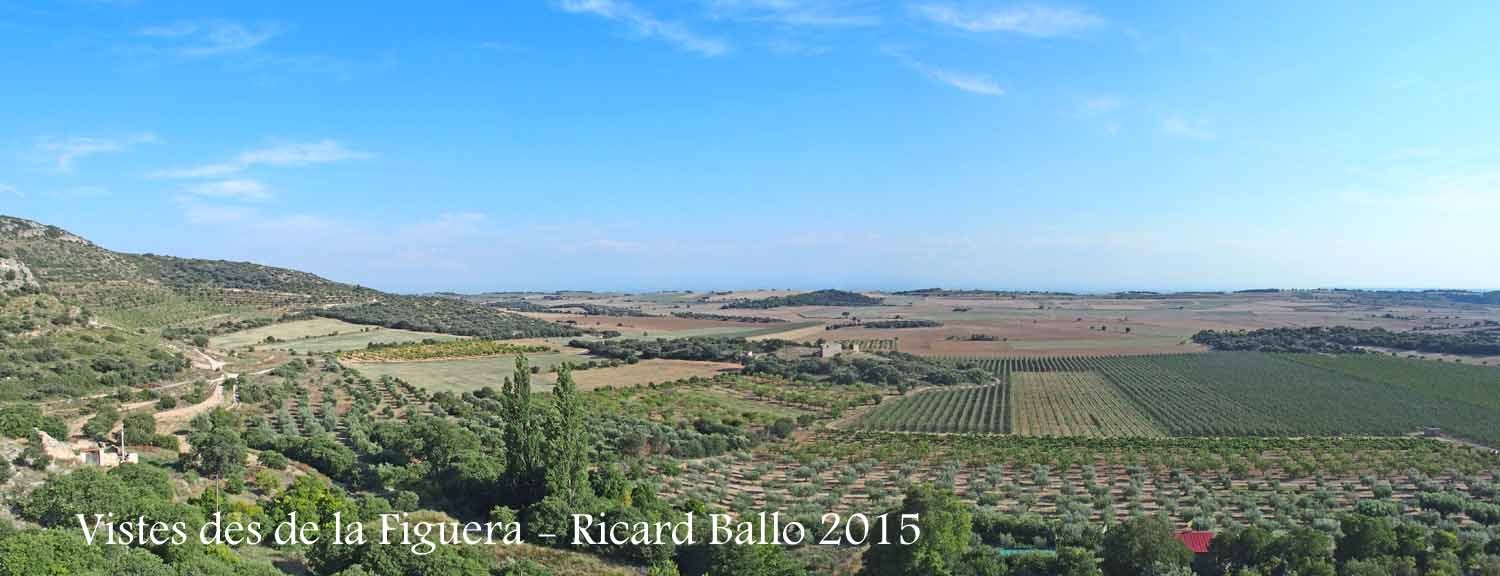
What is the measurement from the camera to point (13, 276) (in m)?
47.1

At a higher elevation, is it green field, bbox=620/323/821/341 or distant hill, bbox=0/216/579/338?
distant hill, bbox=0/216/579/338

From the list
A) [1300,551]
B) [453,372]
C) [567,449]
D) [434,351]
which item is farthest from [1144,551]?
[434,351]

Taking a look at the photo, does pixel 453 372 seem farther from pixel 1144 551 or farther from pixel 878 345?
pixel 878 345

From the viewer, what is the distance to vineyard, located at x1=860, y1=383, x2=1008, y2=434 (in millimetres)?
47469

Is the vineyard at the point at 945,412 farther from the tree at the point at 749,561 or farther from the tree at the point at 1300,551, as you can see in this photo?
the tree at the point at 749,561

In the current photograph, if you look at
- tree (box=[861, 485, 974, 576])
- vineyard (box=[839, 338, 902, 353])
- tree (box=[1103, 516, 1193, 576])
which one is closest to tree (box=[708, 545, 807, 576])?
tree (box=[861, 485, 974, 576])

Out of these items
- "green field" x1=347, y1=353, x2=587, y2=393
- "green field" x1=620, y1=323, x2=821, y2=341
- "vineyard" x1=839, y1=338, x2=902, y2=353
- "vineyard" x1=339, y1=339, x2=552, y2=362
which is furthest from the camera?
Answer: "green field" x1=620, y1=323, x2=821, y2=341

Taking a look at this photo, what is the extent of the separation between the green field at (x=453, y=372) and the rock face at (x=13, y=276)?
19600mm

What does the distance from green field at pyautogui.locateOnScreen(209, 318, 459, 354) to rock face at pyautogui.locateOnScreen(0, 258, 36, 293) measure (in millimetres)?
12829

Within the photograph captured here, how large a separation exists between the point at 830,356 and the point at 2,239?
75.3 m

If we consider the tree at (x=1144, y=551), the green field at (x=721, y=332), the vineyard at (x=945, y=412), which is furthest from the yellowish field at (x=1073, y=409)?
the green field at (x=721, y=332)

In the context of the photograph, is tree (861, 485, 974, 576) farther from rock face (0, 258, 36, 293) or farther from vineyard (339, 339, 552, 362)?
rock face (0, 258, 36, 293)

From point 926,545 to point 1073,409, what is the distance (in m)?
39.8

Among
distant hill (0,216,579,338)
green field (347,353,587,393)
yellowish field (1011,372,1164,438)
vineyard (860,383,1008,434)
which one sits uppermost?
distant hill (0,216,579,338)
